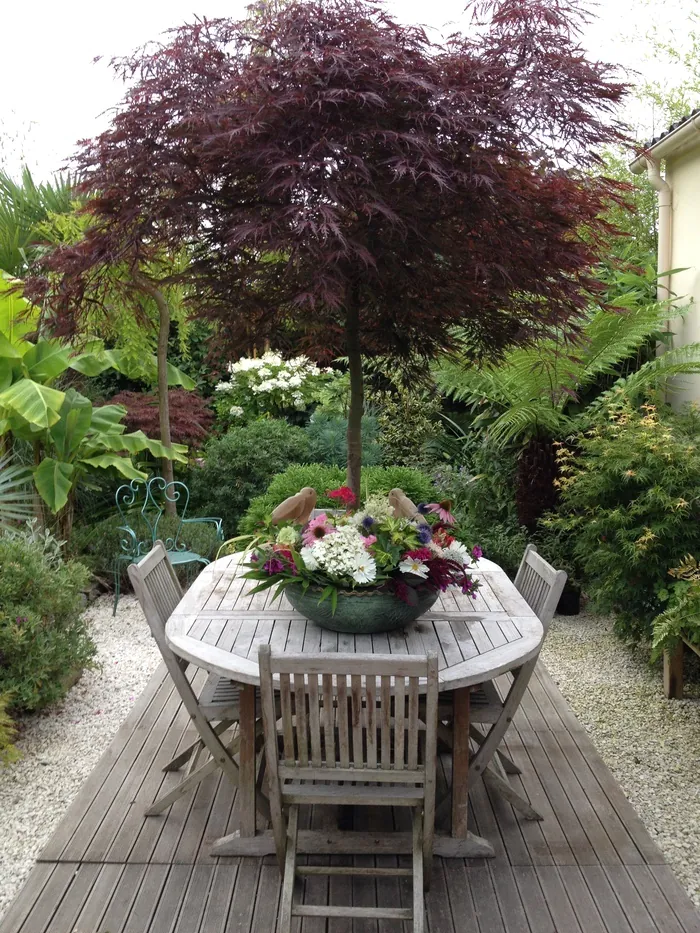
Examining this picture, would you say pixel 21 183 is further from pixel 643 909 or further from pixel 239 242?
pixel 643 909

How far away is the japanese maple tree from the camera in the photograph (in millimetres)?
3123

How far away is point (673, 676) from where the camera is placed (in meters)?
4.45

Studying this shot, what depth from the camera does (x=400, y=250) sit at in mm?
3529

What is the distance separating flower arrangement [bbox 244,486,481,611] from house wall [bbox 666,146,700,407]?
4.16 m

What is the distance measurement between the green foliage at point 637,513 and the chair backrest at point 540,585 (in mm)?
1173

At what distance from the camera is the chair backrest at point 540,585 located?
302 cm

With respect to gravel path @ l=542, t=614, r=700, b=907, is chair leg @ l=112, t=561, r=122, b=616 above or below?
above

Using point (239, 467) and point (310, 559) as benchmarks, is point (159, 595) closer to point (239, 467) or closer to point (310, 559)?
point (310, 559)

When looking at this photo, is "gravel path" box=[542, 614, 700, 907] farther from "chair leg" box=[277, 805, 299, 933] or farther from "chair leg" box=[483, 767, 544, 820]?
"chair leg" box=[277, 805, 299, 933]

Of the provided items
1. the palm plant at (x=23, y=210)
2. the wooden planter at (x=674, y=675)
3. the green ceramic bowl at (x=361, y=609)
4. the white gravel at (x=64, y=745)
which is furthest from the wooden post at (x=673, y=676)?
the palm plant at (x=23, y=210)

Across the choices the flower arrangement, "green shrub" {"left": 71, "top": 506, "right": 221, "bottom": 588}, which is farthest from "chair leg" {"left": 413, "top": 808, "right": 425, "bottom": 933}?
"green shrub" {"left": 71, "top": 506, "right": 221, "bottom": 588}

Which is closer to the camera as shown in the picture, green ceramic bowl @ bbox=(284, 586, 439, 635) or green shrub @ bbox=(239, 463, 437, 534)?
green ceramic bowl @ bbox=(284, 586, 439, 635)

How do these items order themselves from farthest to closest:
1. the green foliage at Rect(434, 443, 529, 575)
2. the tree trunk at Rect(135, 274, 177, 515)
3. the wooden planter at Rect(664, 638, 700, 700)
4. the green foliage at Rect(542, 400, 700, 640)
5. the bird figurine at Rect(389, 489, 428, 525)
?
the tree trunk at Rect(135, 274, 177, 515)
the green foliage at Rect(434, 443, 529, 575)
the green foliage at Rect(542, 400, 700, 640)
the wooden planter at Rect(664, 638, 700, 700)
the bird figurine at Rect(389, 489, 428, 525)

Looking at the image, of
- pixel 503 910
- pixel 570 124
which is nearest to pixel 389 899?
pixel 503 910
